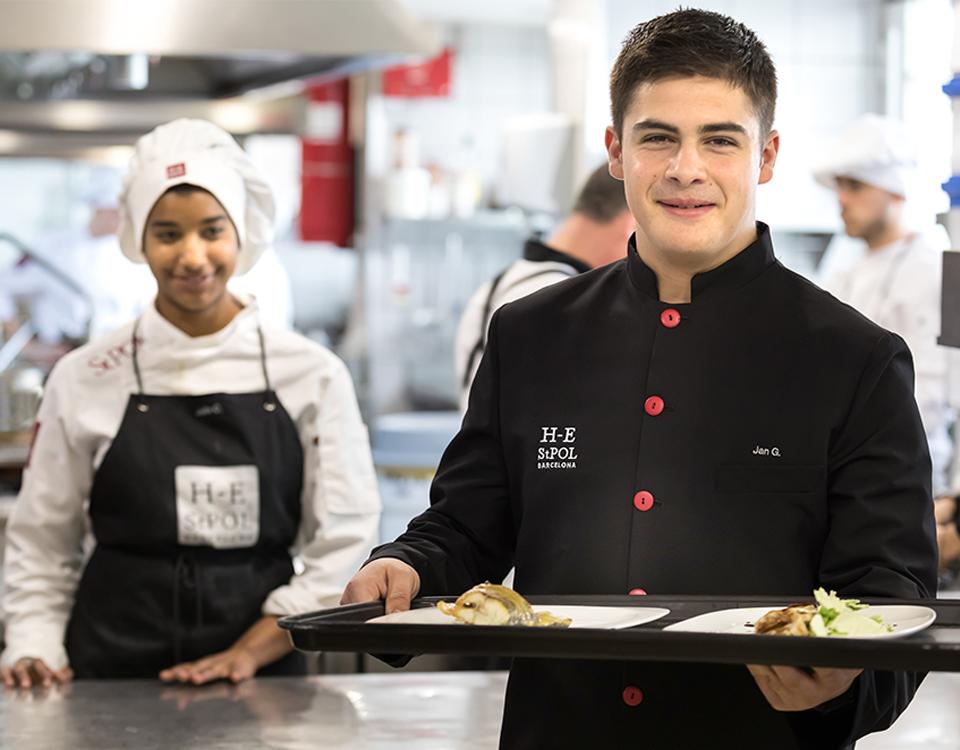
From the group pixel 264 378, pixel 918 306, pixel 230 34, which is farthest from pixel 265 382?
pixel 918 306

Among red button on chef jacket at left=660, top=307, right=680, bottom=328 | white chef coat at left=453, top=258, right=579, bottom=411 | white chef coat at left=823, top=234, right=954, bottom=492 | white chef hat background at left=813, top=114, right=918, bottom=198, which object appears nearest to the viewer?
red button on chef jacket at left=660, top=307, right=680, bottom=328

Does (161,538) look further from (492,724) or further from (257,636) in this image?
(492,724)

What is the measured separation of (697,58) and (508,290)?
158cm

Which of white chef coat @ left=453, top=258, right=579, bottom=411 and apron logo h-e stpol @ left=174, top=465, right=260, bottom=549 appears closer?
apron logo h-e stpol @ left=174, top=465, right=260, bottom=549

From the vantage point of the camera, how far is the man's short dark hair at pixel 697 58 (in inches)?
51.6

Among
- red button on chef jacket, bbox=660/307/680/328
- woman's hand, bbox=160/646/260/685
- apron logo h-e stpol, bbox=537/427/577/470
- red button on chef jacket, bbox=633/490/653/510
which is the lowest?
woman's hand, bbox=160/646/260/685

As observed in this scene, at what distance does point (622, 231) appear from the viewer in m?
3.03

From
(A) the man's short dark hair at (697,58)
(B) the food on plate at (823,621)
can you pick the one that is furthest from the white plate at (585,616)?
(A) the man's short dark hair at (697,58)

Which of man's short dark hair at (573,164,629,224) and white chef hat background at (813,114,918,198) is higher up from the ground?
white chef hat background at (813,114,918,198)

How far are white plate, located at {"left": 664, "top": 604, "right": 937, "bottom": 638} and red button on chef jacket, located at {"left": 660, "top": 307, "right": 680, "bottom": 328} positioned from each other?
0.98 ft

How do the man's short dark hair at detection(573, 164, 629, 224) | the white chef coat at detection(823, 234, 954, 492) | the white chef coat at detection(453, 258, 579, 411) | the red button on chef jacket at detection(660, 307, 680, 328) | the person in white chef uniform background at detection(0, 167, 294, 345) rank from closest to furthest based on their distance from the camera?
the red button on chef jacket at detection(660, 307, 680, 328) < the white chef coat at detection(453, 258, 579, 411) < the man's short dark hair at detection(573, 164, 629, 224) < the white chef coat at detection(823, 234, 954, 492) < the person in white chef uniform background at detection(0, 167, 294, 345)

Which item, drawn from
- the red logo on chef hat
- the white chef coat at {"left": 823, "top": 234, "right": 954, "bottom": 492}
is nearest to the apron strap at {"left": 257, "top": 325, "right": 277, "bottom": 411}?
the red logo on chef hat

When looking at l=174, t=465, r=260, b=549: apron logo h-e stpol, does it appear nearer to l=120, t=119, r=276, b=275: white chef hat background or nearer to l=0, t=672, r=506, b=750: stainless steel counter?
l=0, t=672, r=506, b=750: stainless steel counter

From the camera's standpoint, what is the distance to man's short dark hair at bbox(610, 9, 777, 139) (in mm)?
1312
